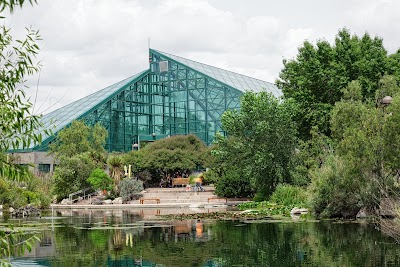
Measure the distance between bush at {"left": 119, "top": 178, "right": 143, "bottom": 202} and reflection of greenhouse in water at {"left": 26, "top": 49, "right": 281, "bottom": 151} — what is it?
43.3 feet

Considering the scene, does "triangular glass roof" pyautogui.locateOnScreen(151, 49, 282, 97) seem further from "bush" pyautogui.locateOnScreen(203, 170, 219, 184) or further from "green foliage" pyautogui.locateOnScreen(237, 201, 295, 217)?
"green foliage" pyautogui.locateOnScreen(237, 201, 295, 217)

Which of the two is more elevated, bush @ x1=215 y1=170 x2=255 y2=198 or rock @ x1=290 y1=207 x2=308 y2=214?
bush @ x1=215 y1=170 x2=255 y2=198

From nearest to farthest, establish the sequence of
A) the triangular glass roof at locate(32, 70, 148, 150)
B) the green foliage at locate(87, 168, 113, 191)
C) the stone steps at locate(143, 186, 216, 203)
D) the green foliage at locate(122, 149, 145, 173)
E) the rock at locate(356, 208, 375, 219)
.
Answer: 1. the rock at locate(356, 208, 375, 219)
2. the stone steps at locate(143, 186, 216, 203)
3. the green foliage at locate(87, 168, 113, 191)
4. the green foliage at locate(122, 149, 145, 173)
5. the triangular glass roof at locate(32, 70, 148, 150)

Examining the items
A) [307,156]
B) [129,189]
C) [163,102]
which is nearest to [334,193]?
[307,156]

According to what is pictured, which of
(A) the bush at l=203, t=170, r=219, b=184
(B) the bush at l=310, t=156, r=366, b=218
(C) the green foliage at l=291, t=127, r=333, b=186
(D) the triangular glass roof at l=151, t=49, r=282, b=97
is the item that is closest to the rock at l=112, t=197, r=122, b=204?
(A) the bush at l=203, t=170, r=219, b=184

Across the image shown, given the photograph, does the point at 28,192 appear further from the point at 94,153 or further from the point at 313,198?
the point at 313,198

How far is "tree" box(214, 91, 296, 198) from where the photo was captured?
1291 inches

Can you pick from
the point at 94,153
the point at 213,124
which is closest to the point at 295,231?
the point at 94,153

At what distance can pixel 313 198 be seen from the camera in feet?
80.8

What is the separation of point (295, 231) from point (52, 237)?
7772mm

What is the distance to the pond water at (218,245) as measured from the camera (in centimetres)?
1330

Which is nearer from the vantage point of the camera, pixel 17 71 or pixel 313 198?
pixel 17 71

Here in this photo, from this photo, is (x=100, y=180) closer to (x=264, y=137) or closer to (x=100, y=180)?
(x=100, y=180)

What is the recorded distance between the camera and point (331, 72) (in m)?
33.1
